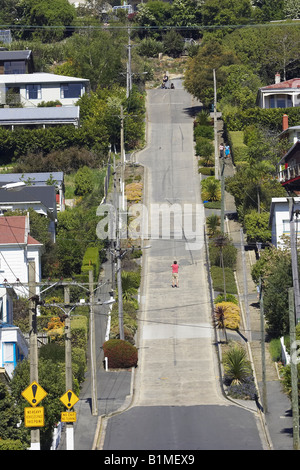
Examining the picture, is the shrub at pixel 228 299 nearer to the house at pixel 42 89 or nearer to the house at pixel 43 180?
the house at pixel 43 180

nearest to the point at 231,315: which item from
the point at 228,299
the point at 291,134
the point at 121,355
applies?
the point at 228,299

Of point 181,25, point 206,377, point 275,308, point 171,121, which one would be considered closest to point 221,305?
point 275,308

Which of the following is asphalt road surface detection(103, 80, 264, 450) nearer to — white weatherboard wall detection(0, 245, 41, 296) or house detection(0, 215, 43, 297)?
house detection(0, 215, 43, 297)

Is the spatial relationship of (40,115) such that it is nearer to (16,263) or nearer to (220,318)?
(16,263)

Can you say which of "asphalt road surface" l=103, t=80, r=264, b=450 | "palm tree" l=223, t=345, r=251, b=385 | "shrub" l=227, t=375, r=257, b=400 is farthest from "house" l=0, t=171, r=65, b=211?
"shrub" l=227, t=375, r=257, b=400

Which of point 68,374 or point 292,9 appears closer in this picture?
point 68,374

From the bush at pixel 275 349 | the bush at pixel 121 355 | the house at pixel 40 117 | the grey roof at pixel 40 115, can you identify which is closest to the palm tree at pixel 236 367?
the bush at pixel 275 349
